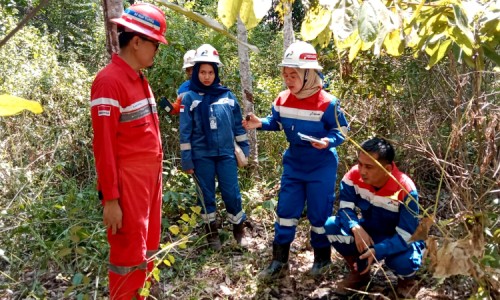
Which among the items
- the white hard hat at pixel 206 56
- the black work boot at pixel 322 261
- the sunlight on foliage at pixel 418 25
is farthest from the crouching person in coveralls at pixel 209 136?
the sunlight on foliage at pixel 418 25

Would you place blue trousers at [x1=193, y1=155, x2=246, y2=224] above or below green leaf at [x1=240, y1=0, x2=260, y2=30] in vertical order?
below

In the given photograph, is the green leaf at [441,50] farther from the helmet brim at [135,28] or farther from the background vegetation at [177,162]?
the helmet brim at [135,28]

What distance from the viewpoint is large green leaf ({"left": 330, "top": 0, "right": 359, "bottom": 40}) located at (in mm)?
1092

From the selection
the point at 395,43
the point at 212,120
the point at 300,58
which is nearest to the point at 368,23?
the point at 395,43

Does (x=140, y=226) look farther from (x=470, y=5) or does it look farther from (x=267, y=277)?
(x=470, y=5)

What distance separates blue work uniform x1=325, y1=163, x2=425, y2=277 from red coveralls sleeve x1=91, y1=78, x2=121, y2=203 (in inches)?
65.2

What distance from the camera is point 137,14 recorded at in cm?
254

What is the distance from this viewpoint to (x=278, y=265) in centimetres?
360

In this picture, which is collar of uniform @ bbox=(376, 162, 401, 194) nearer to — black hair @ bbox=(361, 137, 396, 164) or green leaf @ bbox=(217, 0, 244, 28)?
black hair @ bbox=(361, 137, 396, 164)

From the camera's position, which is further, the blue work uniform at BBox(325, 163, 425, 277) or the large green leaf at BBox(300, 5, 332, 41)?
the blue work uniform at BBox(325, 163, 425, 277)

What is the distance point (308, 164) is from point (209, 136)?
98 cm

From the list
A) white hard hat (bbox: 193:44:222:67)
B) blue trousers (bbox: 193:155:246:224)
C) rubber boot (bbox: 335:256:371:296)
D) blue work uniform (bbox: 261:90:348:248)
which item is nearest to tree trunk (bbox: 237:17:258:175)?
white hard hat (bbox: 193:44:222:67)

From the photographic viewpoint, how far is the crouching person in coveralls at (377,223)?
3008 millimetres

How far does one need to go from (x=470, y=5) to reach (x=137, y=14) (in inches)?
68.3
